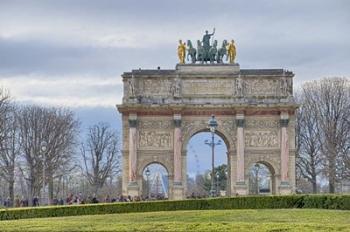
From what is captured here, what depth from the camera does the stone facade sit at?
68.1 meters

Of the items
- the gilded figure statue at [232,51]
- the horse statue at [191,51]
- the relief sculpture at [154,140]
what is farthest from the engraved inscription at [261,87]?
the relief sculpture at [154,140]

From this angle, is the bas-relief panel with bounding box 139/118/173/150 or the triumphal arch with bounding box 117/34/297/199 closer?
the triumphal arch with bounding box 117/34/297/199

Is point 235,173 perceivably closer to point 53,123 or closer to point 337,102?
point 337,102

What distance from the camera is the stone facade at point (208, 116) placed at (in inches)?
2680

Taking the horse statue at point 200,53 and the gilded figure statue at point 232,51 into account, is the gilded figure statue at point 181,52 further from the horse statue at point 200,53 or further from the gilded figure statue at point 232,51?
the gilded figure statue at point 232,51

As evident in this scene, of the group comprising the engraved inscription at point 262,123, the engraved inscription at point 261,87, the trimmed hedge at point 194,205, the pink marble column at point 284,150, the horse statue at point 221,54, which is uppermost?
the horse statue at point 221,54

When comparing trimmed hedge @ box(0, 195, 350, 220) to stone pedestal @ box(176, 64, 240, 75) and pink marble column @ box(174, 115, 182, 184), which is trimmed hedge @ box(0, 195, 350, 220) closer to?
pink marble column @ box(174, 115, 182, 184)

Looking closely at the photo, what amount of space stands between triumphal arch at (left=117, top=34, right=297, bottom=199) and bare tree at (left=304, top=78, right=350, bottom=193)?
3310 mm

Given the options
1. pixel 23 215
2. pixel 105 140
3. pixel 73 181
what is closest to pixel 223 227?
pixel 23 215

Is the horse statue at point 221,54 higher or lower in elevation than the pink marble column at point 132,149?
higher

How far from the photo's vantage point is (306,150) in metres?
74.1

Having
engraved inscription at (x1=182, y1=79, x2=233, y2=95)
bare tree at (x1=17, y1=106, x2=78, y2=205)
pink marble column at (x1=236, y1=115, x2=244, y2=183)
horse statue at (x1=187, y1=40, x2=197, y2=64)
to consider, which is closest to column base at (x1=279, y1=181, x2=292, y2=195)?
pink marble column at (x1=236, y1=115, x2=244, y2=183)

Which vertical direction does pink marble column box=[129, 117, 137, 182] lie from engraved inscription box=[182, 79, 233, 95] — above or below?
below

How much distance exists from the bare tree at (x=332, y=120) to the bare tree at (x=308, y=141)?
0.56 meters
